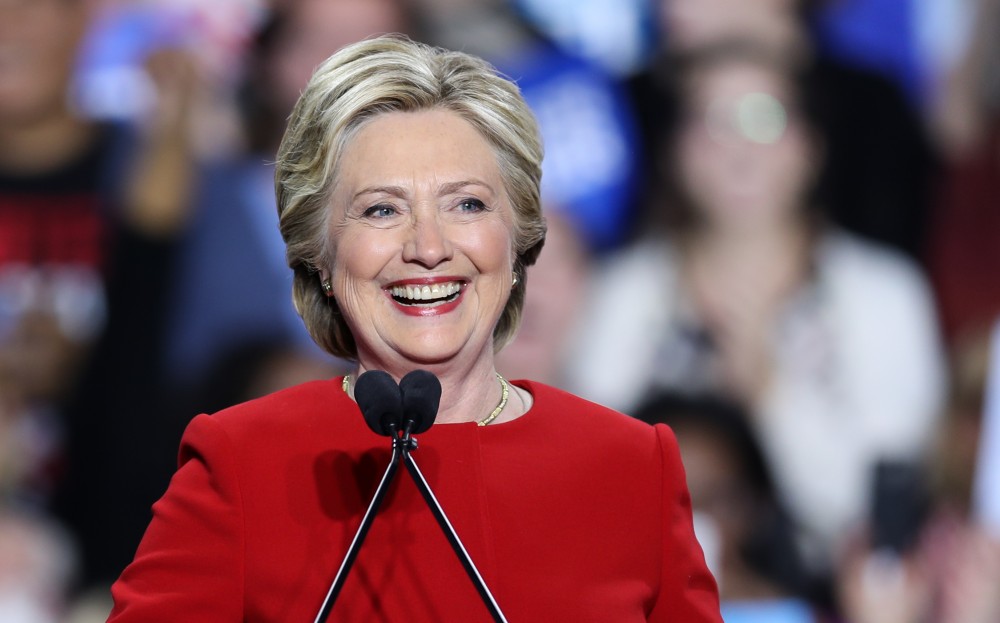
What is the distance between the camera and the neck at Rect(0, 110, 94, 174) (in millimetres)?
4199

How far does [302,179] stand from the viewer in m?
1.90

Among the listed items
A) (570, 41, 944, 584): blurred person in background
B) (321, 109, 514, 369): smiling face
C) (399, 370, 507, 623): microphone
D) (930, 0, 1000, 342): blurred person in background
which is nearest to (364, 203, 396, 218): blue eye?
(321, 109, 514, 369): smiling face

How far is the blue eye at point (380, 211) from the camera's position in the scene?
1831 mm

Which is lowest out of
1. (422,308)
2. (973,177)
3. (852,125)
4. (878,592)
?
(878,592)

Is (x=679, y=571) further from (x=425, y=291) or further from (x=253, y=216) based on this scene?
(x=253, y=216)

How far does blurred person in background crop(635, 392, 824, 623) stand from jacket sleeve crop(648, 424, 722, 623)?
2352 mm

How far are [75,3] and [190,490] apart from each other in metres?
2.96

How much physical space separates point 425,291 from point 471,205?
5.7 inches

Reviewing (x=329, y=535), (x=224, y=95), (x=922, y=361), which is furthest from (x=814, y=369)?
(x=329, y=535)

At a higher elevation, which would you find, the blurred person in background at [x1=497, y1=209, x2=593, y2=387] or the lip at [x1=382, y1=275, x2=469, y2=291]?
the lip at [x1=382, y1=275, x2=469, y2=291]

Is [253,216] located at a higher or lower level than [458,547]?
higher

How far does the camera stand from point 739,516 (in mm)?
4328

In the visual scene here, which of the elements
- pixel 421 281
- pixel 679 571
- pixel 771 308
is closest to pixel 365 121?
pixel 421 281

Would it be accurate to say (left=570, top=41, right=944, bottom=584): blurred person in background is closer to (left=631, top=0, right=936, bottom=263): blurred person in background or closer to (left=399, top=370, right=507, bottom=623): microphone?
(left=631, top=0, right=936, bottom=263): blurred person in background
